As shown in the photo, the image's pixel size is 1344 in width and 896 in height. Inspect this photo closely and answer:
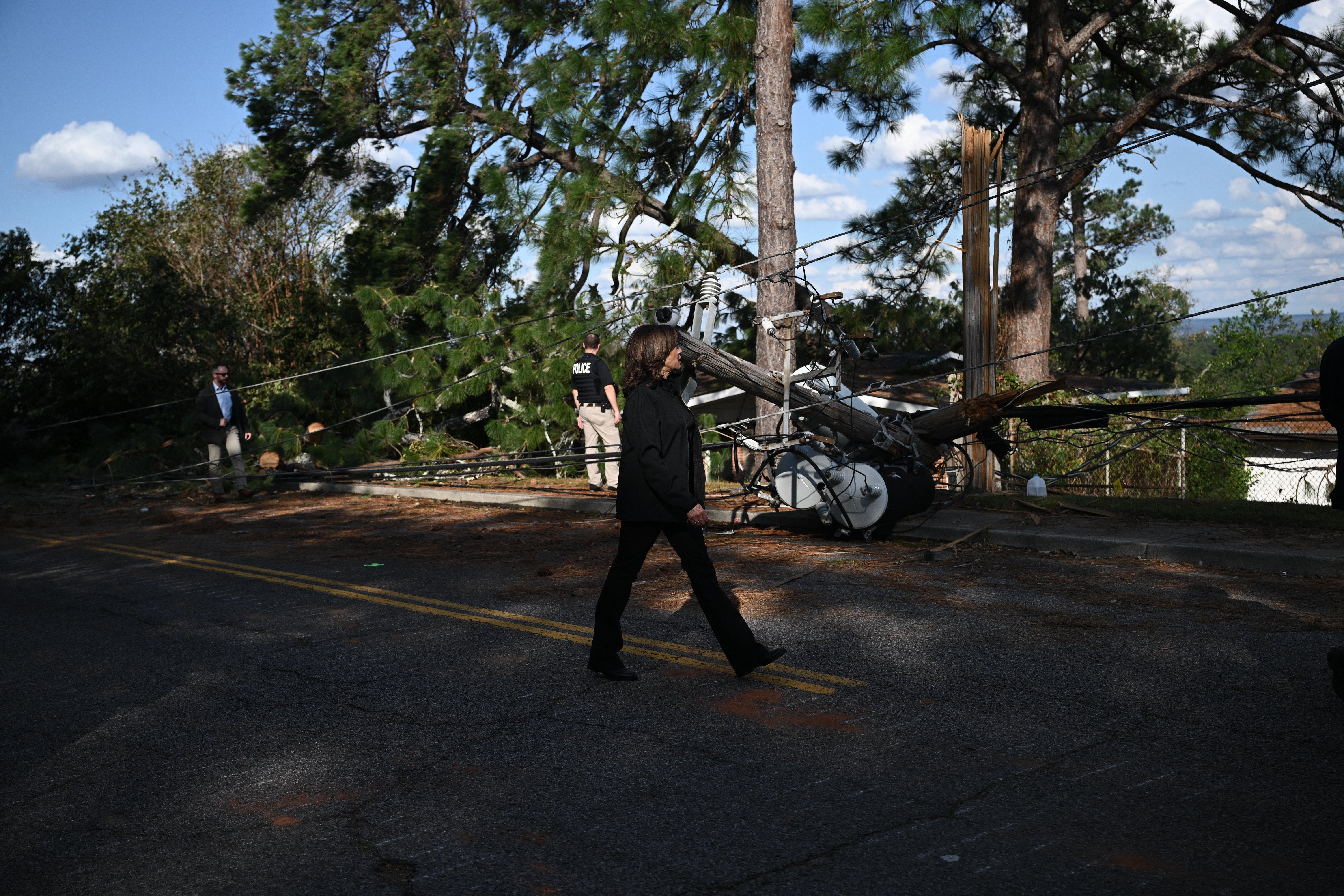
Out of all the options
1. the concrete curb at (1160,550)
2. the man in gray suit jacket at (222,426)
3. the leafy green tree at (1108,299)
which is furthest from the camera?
the leafy green tree at (1108,299)

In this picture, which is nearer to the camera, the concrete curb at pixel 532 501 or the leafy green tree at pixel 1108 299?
the concrete curb at pixel 532 501

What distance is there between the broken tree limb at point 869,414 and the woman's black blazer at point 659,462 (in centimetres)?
515

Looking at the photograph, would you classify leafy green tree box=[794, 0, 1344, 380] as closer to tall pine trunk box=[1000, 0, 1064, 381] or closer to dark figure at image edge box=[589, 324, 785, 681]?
tall pine trunk box=[1000, 0, 1064, 381]

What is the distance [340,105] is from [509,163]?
12.8ft

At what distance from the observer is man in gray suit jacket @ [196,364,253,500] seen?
16531 mm

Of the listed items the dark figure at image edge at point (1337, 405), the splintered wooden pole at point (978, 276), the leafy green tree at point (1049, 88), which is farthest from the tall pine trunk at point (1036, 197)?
the dark figure at image edge at point (1337, 405)

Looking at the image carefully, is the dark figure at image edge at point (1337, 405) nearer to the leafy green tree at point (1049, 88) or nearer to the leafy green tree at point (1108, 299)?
the leafy green tree at point (1049, 88)

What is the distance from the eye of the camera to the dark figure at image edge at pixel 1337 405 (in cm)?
447

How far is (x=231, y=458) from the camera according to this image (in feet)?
57.3

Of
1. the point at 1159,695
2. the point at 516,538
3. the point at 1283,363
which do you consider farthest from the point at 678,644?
the point at 1283,363

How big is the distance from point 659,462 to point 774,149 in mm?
10563

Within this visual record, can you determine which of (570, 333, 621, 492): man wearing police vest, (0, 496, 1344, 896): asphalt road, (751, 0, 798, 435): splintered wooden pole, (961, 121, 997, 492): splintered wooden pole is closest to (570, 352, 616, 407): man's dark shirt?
(570, 333, 621, 492): man wearing police vest

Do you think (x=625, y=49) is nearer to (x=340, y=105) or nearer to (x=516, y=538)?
(x=340, y=105)

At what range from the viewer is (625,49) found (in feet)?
61.2
